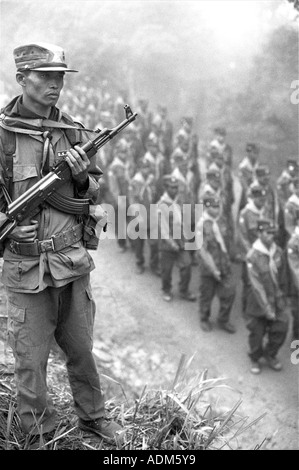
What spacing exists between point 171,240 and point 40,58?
196 inches

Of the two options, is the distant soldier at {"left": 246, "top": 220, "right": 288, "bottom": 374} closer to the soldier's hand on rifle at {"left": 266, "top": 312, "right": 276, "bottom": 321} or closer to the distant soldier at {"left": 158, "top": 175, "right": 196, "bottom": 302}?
the soldier's hand on rifle at {"left": 266, "top": 312, "right": 276, "bottom": 321}

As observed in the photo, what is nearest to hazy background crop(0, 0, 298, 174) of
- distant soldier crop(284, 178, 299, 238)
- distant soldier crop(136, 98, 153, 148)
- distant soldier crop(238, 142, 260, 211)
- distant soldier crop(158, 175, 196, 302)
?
distant soldier crop(136, 98, 153, 148)

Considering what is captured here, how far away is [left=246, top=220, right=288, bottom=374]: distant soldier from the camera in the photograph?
6.21 m

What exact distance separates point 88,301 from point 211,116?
1106cm

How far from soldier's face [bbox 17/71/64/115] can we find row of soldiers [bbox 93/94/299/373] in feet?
13.2

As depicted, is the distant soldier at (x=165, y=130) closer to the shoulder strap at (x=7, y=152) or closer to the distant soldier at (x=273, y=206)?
the distant soldier at (x=273, y=206)

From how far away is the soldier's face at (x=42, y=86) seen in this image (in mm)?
2627

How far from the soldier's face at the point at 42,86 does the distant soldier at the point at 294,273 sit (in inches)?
170

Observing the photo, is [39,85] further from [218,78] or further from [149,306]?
[218,78]

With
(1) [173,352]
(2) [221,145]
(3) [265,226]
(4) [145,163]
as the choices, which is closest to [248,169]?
(2) [221,145]

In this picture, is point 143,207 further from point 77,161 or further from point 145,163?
point 77,161

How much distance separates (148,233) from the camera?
8242mm

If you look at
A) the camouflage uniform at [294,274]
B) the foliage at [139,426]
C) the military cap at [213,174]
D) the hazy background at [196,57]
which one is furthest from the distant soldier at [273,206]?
the foliage at [139,426]

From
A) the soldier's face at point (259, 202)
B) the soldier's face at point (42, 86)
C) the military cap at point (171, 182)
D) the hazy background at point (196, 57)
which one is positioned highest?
the hazy background at point (196, 57)
